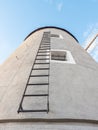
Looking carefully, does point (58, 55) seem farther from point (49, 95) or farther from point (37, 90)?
point (49, 95)

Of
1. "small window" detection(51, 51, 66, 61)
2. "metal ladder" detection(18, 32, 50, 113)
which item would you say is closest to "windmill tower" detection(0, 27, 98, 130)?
"metal ladder" detection(18, 32, 50, 113)

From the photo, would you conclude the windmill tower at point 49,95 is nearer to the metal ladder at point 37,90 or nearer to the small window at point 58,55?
the metal ladder at point 37,90

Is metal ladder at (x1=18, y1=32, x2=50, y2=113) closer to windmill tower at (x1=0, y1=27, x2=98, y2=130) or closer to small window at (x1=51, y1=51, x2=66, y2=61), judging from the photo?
windmill tower at (x1=0, y1=27, x2=98, y2=130)

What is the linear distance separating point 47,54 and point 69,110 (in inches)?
97.2

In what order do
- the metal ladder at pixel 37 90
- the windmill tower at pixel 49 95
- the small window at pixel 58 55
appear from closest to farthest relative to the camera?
the windmill tower at pixel 49 95 → the metal ladder at pixel 37 90 → the small window at pixel 58 55

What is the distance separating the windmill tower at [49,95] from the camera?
8.43 ft

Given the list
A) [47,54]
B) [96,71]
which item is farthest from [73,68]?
[47,54]

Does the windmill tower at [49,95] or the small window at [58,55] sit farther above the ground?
the small window at [58,55]

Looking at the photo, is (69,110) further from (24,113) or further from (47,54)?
(47,54)

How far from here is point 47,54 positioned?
5137 millimetres

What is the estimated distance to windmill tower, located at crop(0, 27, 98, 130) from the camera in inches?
101

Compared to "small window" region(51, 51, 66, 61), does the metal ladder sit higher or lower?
lower

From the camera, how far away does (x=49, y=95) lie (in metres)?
3.14

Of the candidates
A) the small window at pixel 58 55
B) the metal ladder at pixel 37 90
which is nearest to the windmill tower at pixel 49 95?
the metal ladder at pixel 37 90
